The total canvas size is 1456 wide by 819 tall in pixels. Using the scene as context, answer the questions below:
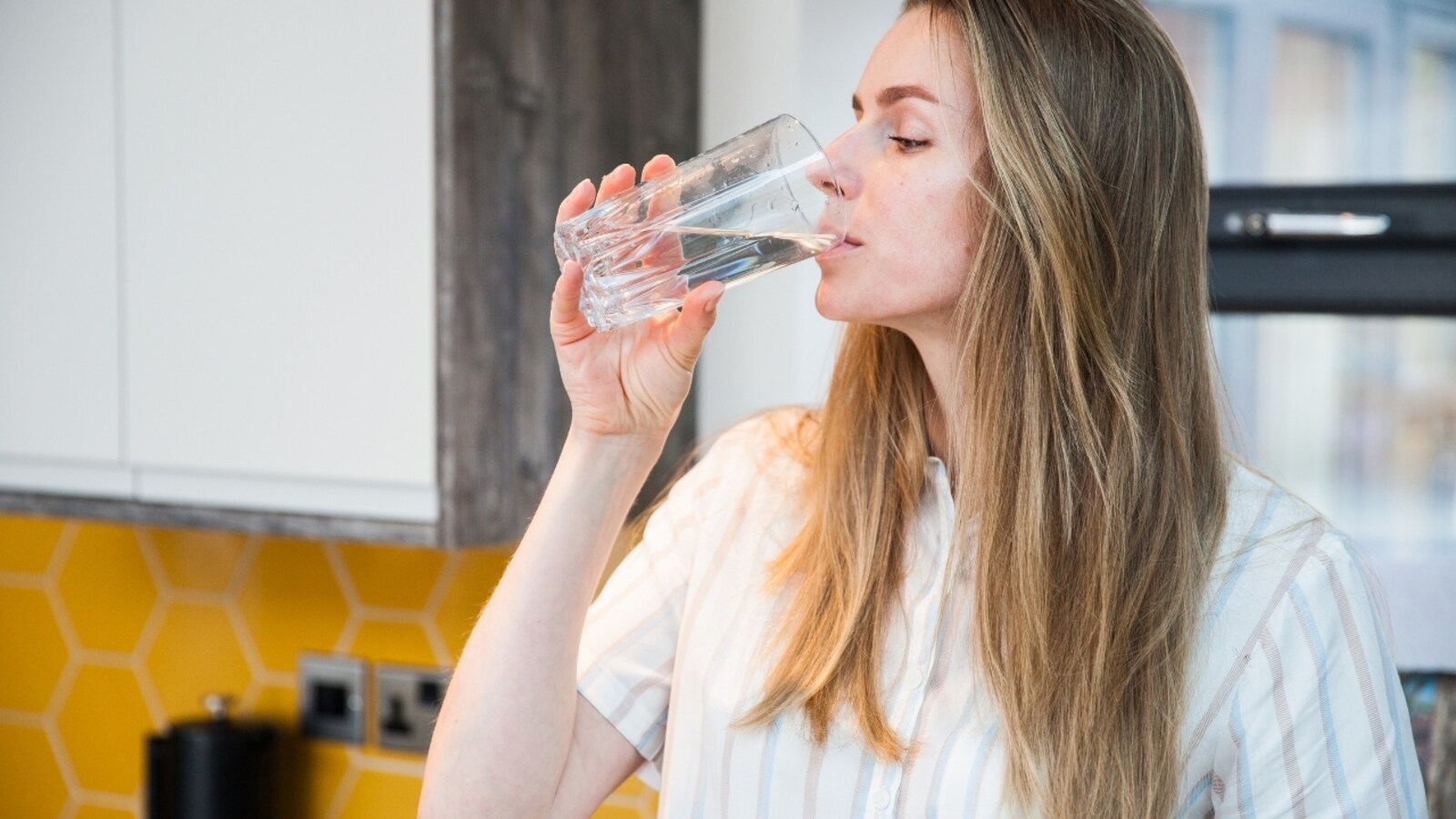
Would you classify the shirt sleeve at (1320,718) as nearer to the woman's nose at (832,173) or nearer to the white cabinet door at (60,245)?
the woman's nose at (832,173)

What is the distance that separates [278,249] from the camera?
1431 millimetres

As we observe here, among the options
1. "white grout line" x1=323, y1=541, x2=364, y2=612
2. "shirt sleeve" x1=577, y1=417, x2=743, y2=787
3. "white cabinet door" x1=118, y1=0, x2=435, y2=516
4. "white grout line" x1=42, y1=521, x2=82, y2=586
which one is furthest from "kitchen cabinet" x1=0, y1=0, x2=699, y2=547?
"white grout line" x1=42, y1=521, x2=82, y2=586

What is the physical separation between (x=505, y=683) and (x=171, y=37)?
2.79ft

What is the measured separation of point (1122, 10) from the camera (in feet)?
3.35

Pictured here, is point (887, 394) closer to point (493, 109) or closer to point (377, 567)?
point (493, 109)

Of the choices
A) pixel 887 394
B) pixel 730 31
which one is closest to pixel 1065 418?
pixel 887 394

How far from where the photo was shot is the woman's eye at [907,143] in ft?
3.27

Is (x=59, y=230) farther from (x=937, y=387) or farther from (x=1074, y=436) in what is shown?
(x=1074, y=436)

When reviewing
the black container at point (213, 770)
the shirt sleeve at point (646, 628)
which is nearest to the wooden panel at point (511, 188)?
the shirt sleeve at point (646, 628)

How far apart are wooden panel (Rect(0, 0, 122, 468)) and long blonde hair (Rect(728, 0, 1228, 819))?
93cm

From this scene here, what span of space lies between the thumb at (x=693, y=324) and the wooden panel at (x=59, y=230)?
81 centimetres

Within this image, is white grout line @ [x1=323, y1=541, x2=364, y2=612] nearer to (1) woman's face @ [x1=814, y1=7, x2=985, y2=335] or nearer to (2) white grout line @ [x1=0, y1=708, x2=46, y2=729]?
(2) white grout line @ [x1=0, y1=708, x2=46, y2=729]

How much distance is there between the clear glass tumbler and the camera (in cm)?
94

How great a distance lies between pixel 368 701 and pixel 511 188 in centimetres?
83
